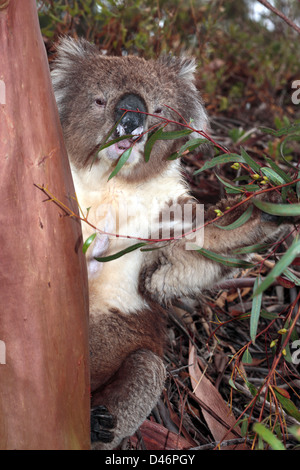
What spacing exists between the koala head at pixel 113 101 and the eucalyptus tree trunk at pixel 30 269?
610 mm

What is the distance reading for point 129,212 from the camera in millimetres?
2336

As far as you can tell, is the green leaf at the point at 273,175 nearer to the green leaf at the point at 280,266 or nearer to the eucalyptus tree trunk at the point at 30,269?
the green leaf at the point at 280,266

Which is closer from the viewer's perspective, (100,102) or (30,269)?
(30,269)

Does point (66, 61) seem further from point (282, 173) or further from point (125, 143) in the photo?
point (282, 173)

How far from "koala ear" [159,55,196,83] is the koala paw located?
164cm

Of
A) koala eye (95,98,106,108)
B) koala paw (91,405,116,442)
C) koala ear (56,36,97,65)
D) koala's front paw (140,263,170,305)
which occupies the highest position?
koala ear (56,36,97,65)

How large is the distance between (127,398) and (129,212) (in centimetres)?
81

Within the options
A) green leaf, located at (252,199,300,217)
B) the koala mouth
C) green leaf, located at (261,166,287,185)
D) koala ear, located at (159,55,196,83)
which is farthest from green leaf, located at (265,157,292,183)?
koala ear, located at (159,55,196,83)

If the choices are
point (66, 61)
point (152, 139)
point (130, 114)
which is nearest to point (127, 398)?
point (152, 139)

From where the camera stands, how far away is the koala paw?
193cm

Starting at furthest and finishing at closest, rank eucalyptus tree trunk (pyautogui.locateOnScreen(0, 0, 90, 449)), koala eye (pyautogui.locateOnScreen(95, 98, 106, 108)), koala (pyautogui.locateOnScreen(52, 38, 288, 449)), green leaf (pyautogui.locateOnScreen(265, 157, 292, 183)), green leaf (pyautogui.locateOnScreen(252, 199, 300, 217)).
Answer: koala eye (pyautogui.locateOnScreen(95, 98, 106, 108)) → koala (pyautogui.locateOnScreen(52, 38, 288, 449)) → green leaf (pyautogui.locateOnScreen(265, 157, 292, 183)) → eucalyptus tree trunk (pyautogui.locateOnScreen(0, 0, 90, 449)) → green leaf (pyautogui.locateOnScreen(252, 199, 300, 217))

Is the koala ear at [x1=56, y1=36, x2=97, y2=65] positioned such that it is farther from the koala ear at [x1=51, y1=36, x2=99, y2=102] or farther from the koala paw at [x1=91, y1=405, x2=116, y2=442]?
the koala paw at [x1=91, y1=405, x2=116, y2=442]

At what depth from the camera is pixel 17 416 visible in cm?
149
